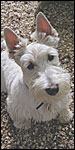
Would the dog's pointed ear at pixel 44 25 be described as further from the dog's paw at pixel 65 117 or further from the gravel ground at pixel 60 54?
the gravel ground at pixel 60 54

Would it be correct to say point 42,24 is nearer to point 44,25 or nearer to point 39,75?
point 44,25

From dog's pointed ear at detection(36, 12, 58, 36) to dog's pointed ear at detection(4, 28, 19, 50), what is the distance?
0.25 metres

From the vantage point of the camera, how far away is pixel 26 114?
2932 mm

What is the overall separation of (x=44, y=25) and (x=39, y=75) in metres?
0.50

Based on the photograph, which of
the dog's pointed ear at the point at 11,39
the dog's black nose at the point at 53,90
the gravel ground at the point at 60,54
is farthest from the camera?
the gravel ground at the point at 60,54

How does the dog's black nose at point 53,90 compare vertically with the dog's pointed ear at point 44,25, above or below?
below

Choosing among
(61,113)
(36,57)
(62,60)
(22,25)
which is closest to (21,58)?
(36,57)

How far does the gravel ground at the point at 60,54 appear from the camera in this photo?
317 centimetres

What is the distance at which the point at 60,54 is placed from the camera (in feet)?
12.8

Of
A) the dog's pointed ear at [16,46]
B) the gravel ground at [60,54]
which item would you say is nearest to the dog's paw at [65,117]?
the gravel ground at [60,54]

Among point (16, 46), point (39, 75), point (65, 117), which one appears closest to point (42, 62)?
point (39, 75)

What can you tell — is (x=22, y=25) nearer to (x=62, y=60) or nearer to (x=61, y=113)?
(x=62, y=60)

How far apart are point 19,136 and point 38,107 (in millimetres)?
733

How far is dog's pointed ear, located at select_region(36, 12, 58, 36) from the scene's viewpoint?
234cm
